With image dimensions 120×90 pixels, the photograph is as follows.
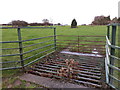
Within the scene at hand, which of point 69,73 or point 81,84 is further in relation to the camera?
point 69,73

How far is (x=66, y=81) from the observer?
2.45m

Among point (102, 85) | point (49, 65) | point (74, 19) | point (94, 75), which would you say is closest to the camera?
point (102, 85)

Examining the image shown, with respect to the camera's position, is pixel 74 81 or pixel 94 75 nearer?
pixel 74 81

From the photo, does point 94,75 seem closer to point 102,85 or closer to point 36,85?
point 102,85

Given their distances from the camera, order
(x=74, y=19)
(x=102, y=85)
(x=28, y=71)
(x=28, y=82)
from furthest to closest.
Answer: (x=74, y=19) < (x=28, y=71) < (x=28, y=82) < (x=102, y=85)

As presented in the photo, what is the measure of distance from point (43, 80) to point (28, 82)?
0.37 m

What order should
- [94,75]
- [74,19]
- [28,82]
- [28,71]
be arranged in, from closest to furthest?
[28,82]
[94,75]
[28,71]
[74,19]

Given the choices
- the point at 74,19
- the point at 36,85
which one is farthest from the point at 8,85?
the point at 74,19

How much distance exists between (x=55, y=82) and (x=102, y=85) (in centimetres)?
112

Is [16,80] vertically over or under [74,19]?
under

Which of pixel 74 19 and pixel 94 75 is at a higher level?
pixel 74 19

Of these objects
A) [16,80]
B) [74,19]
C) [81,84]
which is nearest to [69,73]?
[81,84]

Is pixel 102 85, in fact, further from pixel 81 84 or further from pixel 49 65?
pixel 49 65

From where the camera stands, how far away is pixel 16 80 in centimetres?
249
